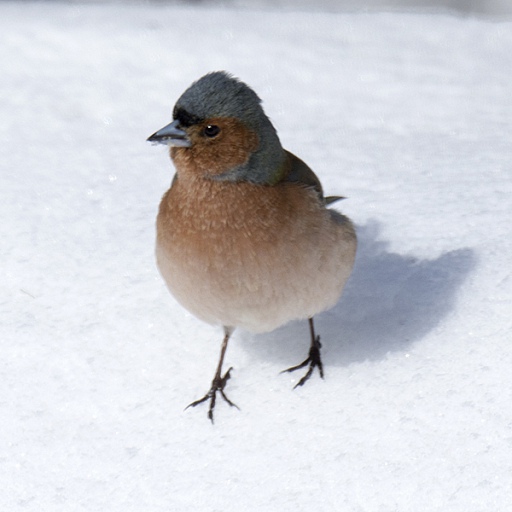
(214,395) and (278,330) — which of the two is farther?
(278,330)

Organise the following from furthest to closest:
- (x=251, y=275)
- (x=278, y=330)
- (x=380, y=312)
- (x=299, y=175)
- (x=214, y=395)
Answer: (x=278, y=330) → (x=380, y=312) → (x=299, y=175) → (x=214, y=395) → (x=251, y=275)

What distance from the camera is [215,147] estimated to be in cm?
319

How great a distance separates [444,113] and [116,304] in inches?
110

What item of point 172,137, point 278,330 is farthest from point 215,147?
point 278,330

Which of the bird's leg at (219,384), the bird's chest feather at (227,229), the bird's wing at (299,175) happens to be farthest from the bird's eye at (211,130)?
the bird's leg at (219,384)

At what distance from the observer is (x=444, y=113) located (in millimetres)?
5660

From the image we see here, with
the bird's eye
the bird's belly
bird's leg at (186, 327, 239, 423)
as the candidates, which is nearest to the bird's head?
the bird's eye

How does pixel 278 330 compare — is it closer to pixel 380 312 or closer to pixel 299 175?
pixel 380 312

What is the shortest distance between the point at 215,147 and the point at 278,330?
1024 millimetres

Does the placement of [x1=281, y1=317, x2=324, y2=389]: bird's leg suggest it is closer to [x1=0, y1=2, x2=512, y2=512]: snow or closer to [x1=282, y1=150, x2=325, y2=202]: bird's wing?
[x1=0, y1=2, x2=512, y2=512]: snow

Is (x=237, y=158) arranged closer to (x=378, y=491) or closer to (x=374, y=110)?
(x=378, y=491)

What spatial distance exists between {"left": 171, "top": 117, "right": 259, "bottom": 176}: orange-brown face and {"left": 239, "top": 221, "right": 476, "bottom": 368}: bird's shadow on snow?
2.86 feet

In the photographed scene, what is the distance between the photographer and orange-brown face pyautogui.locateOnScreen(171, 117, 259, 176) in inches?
125

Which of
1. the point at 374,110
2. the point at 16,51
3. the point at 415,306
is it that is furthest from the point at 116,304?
the point at 16,51
